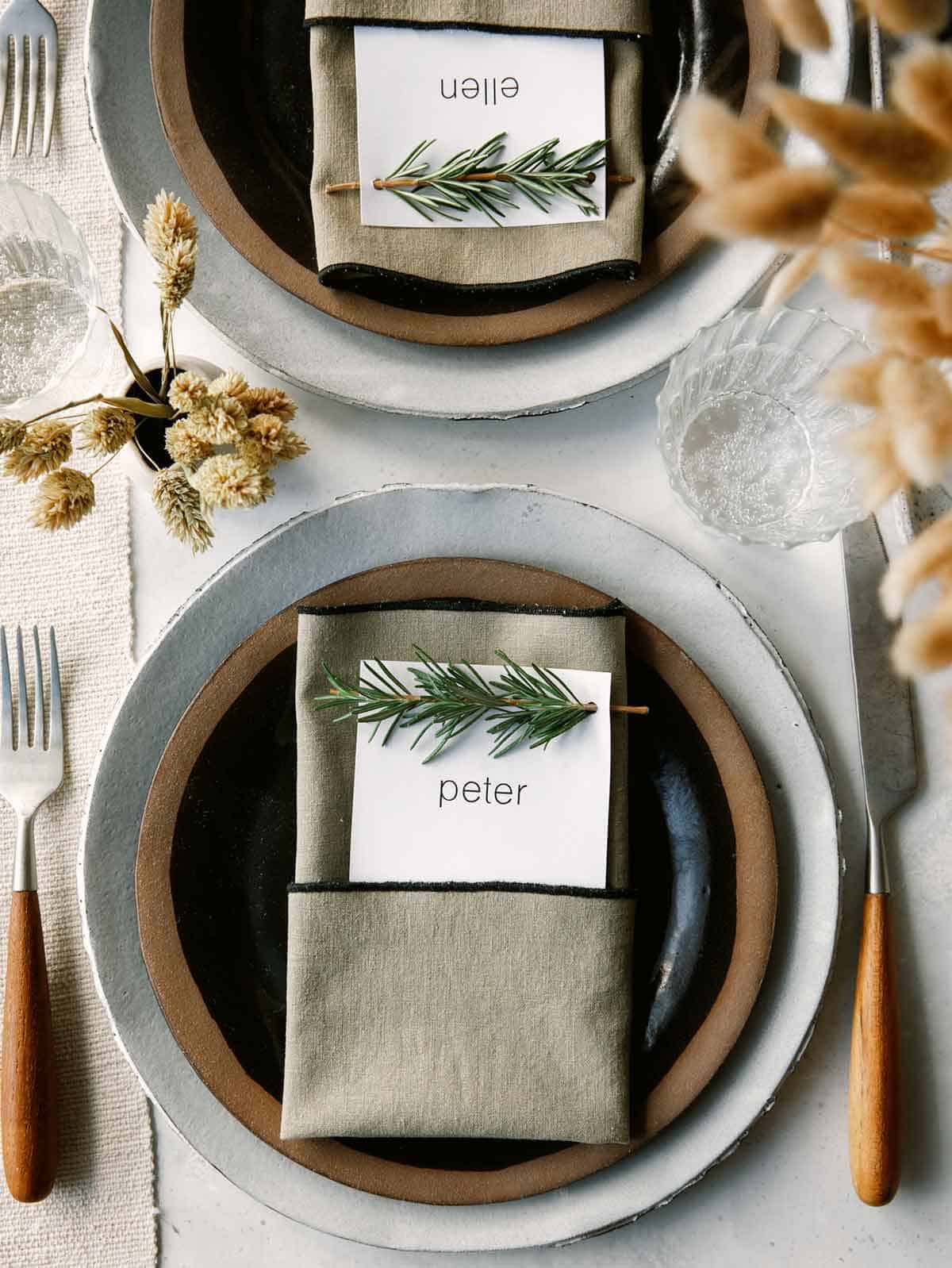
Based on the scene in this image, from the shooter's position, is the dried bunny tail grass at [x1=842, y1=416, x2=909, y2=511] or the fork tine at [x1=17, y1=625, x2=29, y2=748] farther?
the fork tine at [x1=17, y1=625, x2=29, y2=748]

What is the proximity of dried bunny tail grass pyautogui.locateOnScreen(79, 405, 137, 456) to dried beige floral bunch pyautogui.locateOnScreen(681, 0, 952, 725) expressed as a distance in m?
0.40

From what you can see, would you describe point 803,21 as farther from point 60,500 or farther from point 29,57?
point 29,57

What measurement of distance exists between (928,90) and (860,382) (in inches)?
3.1

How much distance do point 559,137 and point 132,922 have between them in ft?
1.84

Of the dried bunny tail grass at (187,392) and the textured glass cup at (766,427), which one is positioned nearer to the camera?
the dried bunny tail grass at (187,392)

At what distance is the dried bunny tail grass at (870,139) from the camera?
0.88ft

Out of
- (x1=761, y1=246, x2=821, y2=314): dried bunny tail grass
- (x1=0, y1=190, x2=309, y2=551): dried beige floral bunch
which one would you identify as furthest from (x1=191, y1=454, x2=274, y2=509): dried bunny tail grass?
(x1=761, y1=246, x2=821, y2=314): dried bunny tail grass

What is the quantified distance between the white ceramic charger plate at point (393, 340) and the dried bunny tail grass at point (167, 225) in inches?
5.4

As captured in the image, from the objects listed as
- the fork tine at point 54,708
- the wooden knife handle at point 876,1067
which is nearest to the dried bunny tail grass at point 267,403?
the fork tine at point 54,708

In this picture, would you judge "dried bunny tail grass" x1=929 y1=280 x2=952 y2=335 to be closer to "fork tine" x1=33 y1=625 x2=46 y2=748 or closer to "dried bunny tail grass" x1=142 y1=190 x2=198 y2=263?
"dried bunny tail grass" x1=142 y1=190 x2=198 y2=263

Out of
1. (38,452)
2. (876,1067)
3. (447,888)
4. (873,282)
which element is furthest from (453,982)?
(873,282)

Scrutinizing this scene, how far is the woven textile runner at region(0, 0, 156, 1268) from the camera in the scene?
747mm

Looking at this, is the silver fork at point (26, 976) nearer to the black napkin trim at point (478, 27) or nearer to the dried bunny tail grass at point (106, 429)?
the dried bunny tail grass at point (106, 429)

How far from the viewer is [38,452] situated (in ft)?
1.87
